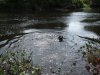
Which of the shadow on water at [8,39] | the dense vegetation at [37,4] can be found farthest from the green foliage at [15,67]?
the dense vegetation at [37,4]

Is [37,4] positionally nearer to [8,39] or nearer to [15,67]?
[8,39]

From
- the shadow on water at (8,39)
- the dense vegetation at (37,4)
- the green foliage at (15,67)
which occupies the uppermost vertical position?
the green foliage at (15,67)

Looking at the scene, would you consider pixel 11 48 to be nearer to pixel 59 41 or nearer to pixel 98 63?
pixel 59 41

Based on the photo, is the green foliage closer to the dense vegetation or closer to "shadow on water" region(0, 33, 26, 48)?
"shadow on water" region(0, 33, 26, 48)

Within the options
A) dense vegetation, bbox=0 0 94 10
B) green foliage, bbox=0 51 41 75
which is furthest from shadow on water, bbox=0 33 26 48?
dense vegetation, bbox=0 0 94 10

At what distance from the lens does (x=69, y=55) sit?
46.3 feet

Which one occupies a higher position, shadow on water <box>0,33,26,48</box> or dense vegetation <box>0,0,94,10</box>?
shadow on water <box>0,33,26,48</box>

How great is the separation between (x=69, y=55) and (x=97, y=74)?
13.0 feet

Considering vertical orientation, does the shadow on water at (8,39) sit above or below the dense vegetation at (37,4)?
above

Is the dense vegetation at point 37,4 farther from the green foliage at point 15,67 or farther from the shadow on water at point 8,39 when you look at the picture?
the green foliage at point 15,67

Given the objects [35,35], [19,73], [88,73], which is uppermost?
[19,73]

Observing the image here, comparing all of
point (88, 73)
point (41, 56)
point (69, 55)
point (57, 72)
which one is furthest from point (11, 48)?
point (88, 73)

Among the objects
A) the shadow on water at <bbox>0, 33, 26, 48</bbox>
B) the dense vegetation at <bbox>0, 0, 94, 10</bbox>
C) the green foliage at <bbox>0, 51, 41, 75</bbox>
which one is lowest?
the dense vegetation at <bbox>0, 0, 94, 10</bbox>

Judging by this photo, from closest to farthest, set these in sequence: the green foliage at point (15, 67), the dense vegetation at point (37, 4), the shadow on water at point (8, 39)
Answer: the green foliage at point (15, 67), the shadow on water at point (8, 39), the dense vegetation at point (37, 4)
